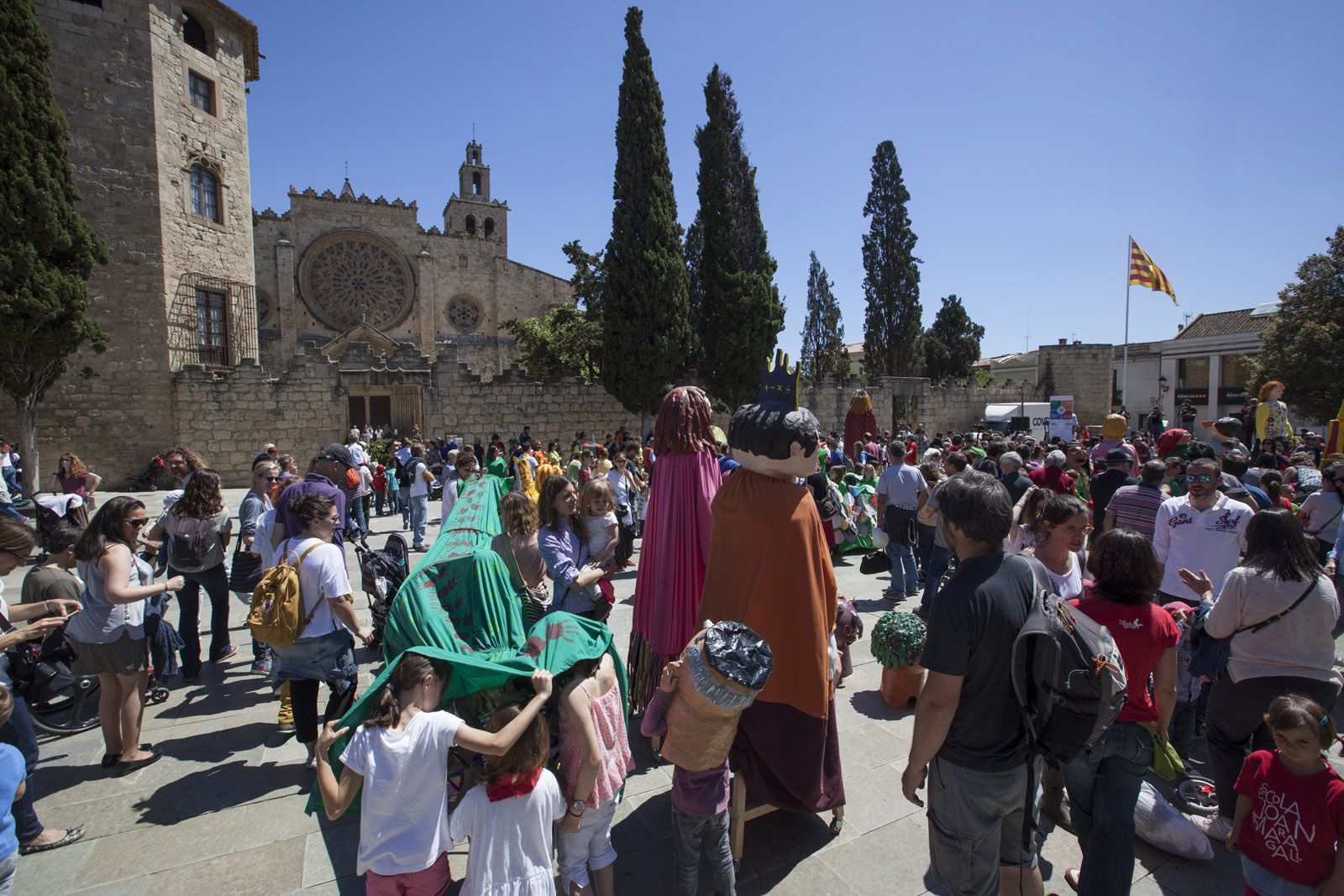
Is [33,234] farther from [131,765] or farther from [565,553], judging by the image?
[565,553]

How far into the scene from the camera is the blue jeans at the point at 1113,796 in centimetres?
247

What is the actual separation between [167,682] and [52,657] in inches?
51.4

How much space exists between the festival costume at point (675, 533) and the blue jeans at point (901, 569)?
392cm

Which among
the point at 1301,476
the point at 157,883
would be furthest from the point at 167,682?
the point at 1301,476

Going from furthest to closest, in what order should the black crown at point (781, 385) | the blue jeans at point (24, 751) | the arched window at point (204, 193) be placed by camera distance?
1. the arched window at point (204, 193)
2. the black crown at point (781, 385)
3. the blue jeans at point (24, 751)

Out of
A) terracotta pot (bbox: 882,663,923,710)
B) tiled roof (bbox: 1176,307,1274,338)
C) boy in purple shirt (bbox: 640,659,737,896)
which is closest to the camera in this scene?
boy in purple shirt (bbox: 640,659,737,896)

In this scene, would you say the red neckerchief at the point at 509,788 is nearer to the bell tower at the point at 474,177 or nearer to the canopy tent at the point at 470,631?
the canopy tent at the point at 470,631

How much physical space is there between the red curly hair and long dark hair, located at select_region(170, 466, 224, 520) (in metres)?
3.58

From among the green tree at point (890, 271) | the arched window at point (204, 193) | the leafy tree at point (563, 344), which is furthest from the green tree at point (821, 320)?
the arched window at point (204, 193)

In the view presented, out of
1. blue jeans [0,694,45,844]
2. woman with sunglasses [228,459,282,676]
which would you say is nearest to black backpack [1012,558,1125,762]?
blue jeans [0,694,45,844]

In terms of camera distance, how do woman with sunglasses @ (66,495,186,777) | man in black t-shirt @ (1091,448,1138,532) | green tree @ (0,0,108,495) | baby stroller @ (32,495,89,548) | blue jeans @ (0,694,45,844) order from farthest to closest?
green tree @ (0,0,108,495) < baby stroller @ (32,495,89,548) < man in black t-shirt @ (1091,448,1138,532) < woman with sunglasses @ (66,495,186,777) < blue jeans @ (0,694,45,844)

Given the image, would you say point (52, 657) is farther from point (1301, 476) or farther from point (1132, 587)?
point (1301, 476)

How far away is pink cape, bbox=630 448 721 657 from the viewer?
346 centimetres

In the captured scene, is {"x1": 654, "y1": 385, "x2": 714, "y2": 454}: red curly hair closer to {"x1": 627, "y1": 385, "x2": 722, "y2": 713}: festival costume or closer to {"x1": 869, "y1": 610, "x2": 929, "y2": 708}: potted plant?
{"x1": 627, "y1": 385, "x2": 722, "y2": 713}: festival costume
